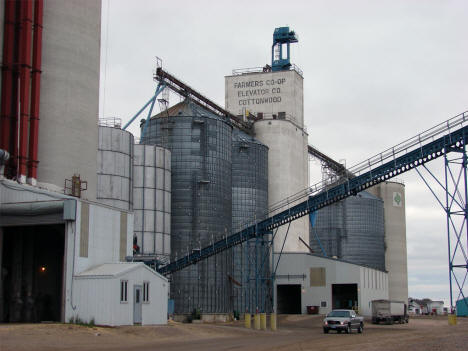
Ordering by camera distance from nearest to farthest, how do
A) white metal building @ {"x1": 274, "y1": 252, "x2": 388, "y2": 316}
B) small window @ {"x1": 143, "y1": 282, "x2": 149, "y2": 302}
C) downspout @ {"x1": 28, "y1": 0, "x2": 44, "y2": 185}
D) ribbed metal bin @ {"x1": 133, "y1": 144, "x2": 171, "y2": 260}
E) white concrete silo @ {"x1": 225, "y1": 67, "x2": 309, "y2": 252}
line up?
small window @ {"x1": 143, "y1": 282, "x2": 149, "y2": 302}, downspout @ {"x1": 28, "y1": 0, "x2": 44, "y2": 185}, ribbed metal bin @ {"x1": 133, "y1": 144, "x2": 171, "y2": 260}, white metal building @ {"x1": 274, "y1": 252, "x2": 388, "y2": 316}, white concrete silo @ {"x1": 225, "y1": 67, "x2": 309, "y2": 252}

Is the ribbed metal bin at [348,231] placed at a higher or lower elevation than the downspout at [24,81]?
lower

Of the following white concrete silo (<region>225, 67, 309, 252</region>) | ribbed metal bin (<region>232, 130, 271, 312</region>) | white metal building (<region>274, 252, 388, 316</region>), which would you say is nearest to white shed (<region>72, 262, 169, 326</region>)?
ribbed metal bin (<region>232, 130, 271, 312</region>)

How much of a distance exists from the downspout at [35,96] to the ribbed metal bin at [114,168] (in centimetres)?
1473

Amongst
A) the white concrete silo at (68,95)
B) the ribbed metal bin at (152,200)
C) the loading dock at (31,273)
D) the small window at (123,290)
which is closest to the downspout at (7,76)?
the white concrete silo at (68,95)

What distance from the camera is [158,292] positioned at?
44.2m

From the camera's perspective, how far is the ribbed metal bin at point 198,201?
217 ft

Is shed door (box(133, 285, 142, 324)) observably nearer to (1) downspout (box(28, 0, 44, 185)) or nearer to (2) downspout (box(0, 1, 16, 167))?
(1) downspout (box(28, 0, 44, 185))

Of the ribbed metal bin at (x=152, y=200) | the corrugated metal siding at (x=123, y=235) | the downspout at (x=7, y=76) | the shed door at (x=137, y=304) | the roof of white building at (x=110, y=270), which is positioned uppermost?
the downspout at (x=7, y=76)

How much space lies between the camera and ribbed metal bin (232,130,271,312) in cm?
7306

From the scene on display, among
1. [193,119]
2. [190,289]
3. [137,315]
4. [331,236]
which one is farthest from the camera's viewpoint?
[331,236]

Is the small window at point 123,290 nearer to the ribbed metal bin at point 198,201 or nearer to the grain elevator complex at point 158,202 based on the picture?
the grain elevator complex at point 158,202

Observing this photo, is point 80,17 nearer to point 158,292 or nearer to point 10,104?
point 10,104

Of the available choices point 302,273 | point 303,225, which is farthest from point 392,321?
point 303,225

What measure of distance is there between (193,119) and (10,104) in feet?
88.6
